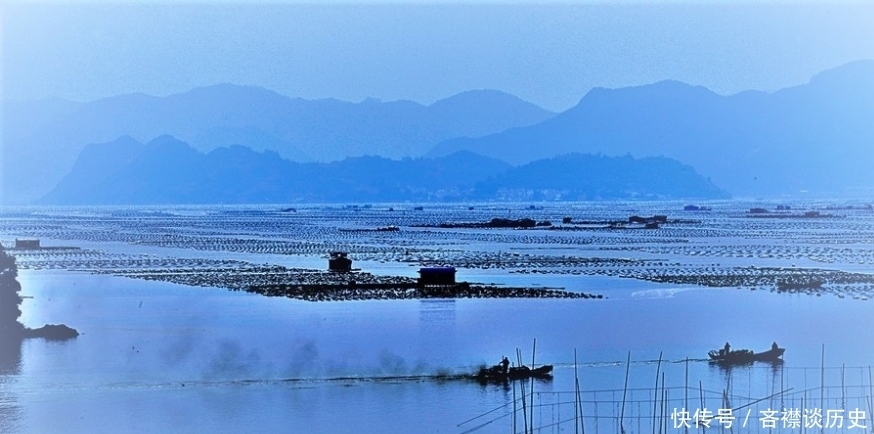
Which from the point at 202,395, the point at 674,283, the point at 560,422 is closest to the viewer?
the point at 560,422

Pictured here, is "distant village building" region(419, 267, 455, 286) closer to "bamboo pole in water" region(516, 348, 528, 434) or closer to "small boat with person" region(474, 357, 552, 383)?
"bamboo pole in water" region(516, 348, 528, 434)

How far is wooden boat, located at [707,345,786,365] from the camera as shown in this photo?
1620 centimetres

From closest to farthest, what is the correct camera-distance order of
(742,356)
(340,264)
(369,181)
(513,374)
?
(513,374), (742,356), (340,264), (369,181)

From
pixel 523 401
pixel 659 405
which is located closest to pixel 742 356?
pixel 659 405

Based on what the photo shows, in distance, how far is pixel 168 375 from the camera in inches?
629

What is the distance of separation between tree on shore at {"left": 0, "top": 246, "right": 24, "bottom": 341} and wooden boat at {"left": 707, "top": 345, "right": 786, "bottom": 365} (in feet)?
34.4

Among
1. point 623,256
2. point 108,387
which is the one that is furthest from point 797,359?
point 623,256

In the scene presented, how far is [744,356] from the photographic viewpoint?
53.6ft

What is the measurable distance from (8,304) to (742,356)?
11264 mm

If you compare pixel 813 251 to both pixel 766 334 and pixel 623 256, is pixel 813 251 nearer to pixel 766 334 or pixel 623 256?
pixel 623 256

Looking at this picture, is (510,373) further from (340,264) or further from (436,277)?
(340,264)

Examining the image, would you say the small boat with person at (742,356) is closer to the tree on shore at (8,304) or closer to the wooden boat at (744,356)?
the wooden boat at (744,356)

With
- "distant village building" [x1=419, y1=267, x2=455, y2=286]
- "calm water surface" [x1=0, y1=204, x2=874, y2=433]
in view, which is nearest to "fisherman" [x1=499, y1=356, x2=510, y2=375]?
"calm water surface" [x1=0, y1=204, x2=874, y2=433]

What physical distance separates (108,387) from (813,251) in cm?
2578
